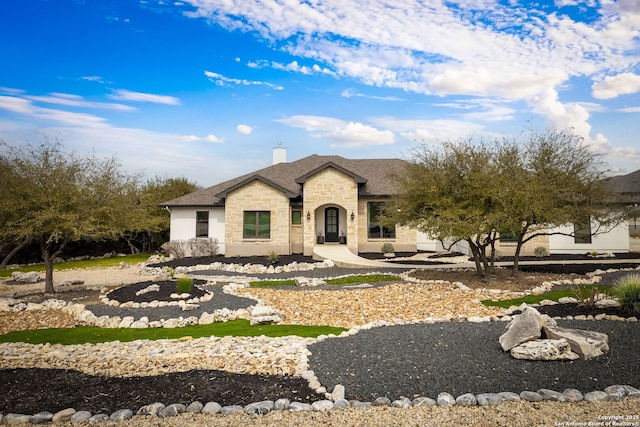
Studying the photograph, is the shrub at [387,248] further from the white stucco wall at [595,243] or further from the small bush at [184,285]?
the small bush at [184,285]

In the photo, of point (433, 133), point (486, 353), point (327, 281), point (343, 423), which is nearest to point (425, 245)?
point (433, 133)

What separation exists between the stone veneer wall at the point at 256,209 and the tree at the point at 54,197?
898cm

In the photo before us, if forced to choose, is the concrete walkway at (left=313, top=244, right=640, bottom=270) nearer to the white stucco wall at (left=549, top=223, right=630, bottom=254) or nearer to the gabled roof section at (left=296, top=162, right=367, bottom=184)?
the white stucco wall at (left=549, top=223, right=630, bottom=254)

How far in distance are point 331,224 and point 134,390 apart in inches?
826

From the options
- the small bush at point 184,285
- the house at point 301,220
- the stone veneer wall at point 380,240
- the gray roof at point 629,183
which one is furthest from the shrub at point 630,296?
the gray roof at point 629,183

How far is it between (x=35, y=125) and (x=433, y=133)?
594 inches

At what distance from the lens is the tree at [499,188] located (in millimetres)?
12992

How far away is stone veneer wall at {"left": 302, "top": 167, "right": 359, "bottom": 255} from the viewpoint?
76.3 feet

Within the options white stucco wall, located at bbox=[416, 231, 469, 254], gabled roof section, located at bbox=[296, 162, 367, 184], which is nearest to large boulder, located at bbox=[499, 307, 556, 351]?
gabled roof section, located at bbox=[296, 162, 367, 184]

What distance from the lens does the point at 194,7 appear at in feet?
43.3

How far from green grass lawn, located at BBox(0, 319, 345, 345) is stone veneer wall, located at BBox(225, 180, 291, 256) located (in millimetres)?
14010

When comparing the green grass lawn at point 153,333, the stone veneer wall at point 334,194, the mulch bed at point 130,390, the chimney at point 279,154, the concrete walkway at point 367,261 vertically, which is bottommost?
the green grass lawn at point 153,333

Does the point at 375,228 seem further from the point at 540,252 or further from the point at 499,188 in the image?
the point at 499,188

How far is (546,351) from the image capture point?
5.92 metres
